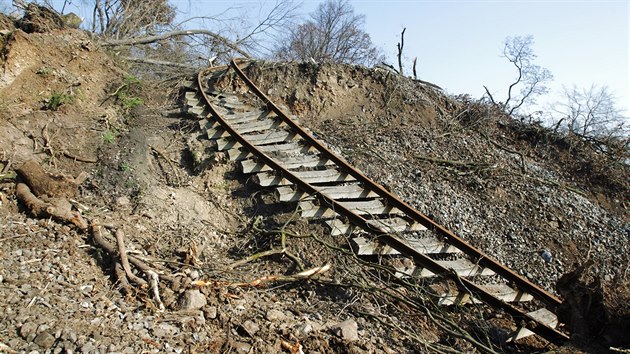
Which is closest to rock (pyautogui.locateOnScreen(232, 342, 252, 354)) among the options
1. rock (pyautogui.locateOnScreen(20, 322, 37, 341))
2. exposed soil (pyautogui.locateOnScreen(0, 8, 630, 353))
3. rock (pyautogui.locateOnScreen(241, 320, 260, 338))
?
exposed soil (pyautogui.locateOnScreen(0, 8, 630, 353))

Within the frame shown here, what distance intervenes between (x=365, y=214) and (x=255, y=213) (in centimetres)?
146

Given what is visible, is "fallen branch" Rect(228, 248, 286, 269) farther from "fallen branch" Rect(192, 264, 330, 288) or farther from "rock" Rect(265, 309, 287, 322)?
"rock" Rect(265, 309, 287, 322)

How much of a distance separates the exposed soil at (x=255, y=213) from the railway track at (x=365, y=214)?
0.77ft

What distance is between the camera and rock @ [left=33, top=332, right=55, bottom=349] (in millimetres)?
3197

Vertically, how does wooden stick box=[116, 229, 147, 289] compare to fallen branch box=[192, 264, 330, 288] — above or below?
below

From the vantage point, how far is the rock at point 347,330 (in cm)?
409

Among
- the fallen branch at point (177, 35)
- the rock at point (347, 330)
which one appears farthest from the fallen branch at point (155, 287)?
the fallen branch at point (177, 35)

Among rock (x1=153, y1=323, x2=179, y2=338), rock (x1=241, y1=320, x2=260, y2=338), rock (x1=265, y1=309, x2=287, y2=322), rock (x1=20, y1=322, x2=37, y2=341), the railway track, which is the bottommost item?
A: rock (x1=20, y1=322, x2=37, y2=341)

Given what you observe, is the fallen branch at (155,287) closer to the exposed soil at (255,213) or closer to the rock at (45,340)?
the exposed soil at (255,213)

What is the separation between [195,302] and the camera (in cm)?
407

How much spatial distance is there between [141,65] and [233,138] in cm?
505

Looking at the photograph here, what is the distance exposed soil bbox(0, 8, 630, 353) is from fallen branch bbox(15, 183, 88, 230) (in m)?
0.05

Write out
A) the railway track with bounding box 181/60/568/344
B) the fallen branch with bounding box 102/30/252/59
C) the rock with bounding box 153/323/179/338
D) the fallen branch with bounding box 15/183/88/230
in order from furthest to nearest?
the fallen branch with bounding box 102/30/252/59
the railway track with bounding box 181/60/568/344
the fallen branch with bounding box 15/183/88/230
the rock with bounding box 153/323/179/338

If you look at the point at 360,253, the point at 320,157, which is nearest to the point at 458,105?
the point at 320,157
